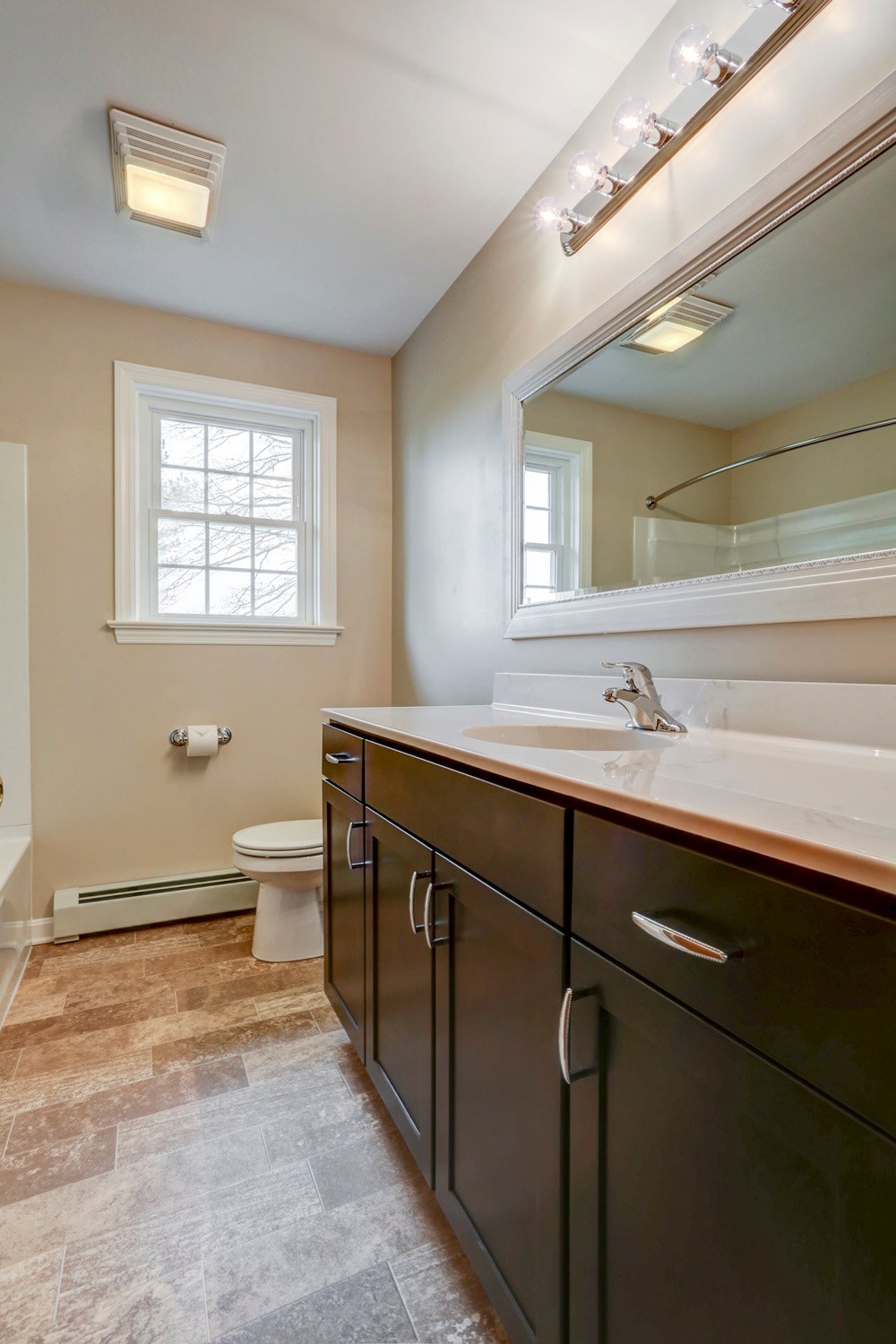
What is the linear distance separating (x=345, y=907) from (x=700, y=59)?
74.4 inches

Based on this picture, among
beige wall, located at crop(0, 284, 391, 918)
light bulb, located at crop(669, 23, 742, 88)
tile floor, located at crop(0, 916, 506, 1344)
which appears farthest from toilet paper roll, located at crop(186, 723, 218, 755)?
light bulb, located at crop(669, 23, 742, 88)

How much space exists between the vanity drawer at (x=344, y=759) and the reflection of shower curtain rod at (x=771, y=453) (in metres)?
0.86

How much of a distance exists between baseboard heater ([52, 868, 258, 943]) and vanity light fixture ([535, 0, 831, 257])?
2528mm

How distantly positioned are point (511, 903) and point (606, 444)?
3.76ft

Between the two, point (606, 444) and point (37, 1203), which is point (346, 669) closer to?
point (606, 444)

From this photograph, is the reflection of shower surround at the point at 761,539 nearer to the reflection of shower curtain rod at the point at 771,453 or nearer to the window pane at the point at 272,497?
the reflection of shower curtain rod at the point at 771,453

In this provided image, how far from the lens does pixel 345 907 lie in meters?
1.60

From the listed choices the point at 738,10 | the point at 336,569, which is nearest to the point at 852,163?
the point at 738,10

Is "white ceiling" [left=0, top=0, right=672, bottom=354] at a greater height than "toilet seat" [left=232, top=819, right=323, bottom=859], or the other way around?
"white ceiling" [left=0, top=0, right=672, bottom=354]

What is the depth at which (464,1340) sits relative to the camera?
0.97m

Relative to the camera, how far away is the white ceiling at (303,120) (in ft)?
4.65

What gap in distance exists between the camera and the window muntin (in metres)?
2.69

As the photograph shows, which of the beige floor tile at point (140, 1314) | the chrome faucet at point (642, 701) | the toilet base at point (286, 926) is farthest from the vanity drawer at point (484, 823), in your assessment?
the toilet base at point (286, 926)

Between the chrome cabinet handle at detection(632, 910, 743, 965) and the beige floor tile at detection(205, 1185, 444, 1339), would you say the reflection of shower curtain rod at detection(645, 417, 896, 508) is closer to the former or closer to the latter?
the chrome cabinet handle at detection(632, 910, 743, 965)
